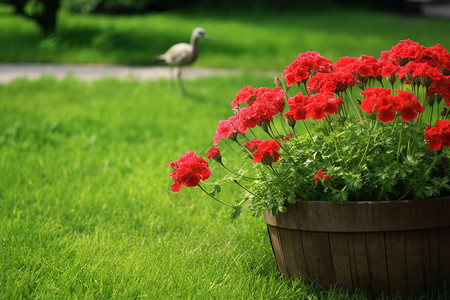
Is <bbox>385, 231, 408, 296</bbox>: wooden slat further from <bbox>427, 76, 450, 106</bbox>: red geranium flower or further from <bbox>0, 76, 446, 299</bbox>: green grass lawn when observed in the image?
<bbox>427, 76, 450, 106</bbox>: red geranium flower

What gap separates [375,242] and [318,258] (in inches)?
11.0

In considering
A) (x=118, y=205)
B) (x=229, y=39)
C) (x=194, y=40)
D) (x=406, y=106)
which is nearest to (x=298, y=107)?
(x=406, y=106)

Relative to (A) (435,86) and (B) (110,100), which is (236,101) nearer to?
(A) (435,86)

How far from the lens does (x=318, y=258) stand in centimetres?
253

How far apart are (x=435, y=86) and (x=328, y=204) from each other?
71 centimetres

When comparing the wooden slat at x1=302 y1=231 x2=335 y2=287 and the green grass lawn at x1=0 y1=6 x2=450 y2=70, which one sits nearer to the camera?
the wooden slat at x1=302 y1=231 x2=335 y2=287

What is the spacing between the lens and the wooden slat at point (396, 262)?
2.38 metres

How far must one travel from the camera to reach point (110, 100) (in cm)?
768

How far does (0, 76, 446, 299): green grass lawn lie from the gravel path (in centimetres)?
314

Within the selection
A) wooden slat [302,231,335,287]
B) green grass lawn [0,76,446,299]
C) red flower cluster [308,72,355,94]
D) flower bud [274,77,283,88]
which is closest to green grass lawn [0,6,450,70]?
green grass lawn [0,76,446,299]

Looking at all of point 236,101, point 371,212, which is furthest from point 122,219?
point 371,212

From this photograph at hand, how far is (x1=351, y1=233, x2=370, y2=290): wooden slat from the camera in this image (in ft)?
7.89

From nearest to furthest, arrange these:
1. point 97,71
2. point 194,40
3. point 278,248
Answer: point 278,248 → point 194,40 → point 97,71

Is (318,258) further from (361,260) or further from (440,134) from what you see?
(440,134)
